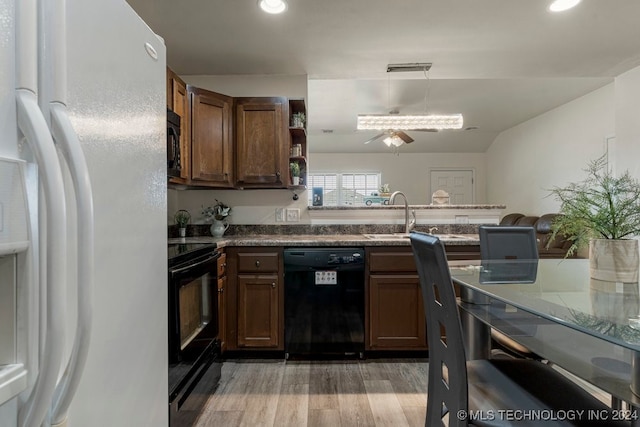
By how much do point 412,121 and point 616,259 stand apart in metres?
2.36

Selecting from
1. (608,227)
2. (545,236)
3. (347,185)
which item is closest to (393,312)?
(608,227)

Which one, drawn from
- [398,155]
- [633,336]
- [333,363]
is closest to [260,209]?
[333,363]

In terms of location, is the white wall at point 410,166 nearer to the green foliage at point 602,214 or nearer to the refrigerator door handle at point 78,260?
the green foliage at point 602,214

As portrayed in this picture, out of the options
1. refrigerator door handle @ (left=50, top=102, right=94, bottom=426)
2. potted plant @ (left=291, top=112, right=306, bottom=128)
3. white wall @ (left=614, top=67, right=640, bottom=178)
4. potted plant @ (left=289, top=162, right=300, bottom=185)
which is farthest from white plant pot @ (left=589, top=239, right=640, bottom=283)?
white wall @ (left=614, top=67, right=640, bottom=178)

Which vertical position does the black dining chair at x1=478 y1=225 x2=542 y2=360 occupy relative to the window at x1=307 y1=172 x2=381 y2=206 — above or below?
below

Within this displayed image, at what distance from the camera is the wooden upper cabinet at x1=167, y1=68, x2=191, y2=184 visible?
7.50ft

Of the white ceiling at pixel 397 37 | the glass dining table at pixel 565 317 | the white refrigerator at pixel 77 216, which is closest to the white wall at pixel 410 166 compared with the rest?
the white ceiling at pixel 397 37

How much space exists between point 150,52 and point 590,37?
3.02m

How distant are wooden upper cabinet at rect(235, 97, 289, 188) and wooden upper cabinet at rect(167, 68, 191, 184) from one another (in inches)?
16.6

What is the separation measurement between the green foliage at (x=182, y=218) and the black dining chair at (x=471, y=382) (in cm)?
232

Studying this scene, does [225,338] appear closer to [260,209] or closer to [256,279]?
[256,279]

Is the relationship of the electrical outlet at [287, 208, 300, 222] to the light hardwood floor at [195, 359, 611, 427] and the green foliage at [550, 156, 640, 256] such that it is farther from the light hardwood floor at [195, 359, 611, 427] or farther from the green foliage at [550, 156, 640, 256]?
the green foliage at [550, 156, 640, 256]

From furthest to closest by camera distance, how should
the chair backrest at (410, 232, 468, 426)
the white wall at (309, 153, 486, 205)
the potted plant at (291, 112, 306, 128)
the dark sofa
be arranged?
1. the white wall at (309, 153, 486, 205)
2. the dark sofa
3. the potted plant at (291, 112, 306, 128)
4. the chair backrest at (410, 232, 468, 426)

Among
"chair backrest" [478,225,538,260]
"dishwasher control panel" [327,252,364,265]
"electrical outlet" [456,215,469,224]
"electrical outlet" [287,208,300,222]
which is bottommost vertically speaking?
"dishwasher control panel" [327,252,364,265]
